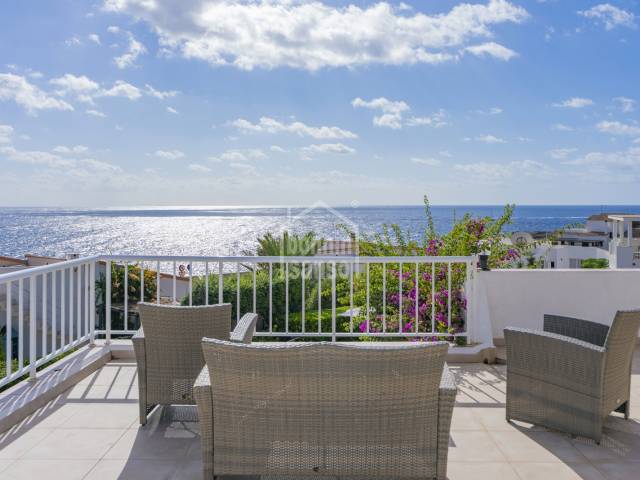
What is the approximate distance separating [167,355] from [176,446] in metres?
0.52

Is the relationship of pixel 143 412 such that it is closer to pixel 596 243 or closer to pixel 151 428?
pixel 151 428

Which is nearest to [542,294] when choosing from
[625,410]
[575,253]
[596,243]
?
[625,410]

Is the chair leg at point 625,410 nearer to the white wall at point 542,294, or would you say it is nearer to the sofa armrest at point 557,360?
the sofa armrest at point 557,360

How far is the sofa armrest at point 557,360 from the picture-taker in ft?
9.76

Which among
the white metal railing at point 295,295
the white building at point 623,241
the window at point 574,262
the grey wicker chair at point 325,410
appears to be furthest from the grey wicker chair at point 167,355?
the window at point 574,262

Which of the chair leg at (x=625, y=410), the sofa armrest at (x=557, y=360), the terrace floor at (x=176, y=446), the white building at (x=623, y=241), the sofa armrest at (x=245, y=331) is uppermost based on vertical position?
the white building at (x=623, y=241)

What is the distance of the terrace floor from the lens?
267 cm

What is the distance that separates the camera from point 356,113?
131 feet

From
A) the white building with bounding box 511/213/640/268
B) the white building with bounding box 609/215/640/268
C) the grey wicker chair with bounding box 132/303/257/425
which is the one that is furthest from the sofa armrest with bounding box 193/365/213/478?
the white building with bounding box 609/215/640/268

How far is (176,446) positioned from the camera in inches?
117

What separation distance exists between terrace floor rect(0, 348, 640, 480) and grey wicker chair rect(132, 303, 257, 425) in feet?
0.62

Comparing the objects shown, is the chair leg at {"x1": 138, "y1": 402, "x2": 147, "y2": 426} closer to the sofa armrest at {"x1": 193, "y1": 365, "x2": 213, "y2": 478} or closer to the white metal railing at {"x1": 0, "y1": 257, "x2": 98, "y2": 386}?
the white metal railing at {"x1": 0, "y1": 257, "x2": 98, "y2": 386}

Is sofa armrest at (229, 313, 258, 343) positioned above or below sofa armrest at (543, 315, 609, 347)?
above

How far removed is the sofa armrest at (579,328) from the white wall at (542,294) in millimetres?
1689
